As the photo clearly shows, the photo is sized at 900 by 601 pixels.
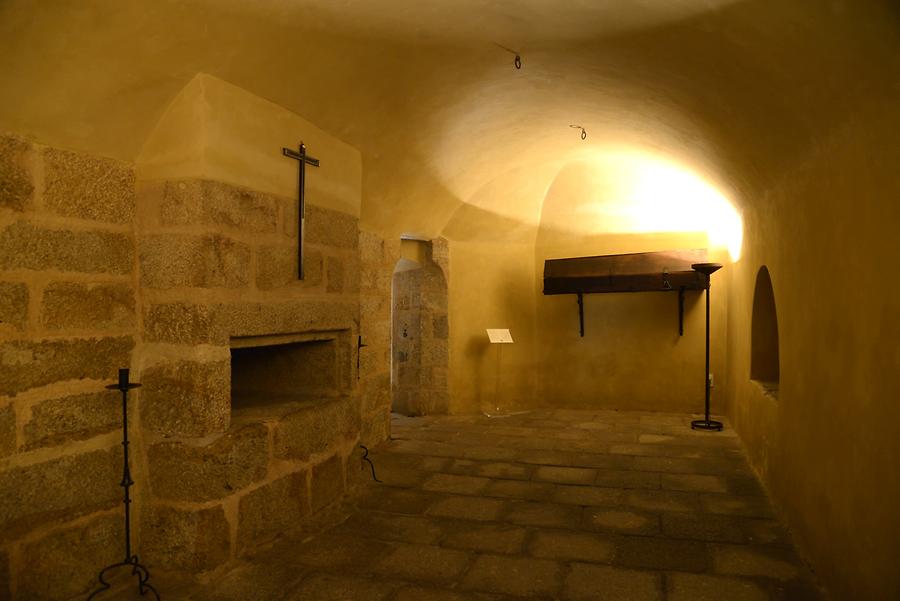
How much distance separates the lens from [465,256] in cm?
627

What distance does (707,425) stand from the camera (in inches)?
211

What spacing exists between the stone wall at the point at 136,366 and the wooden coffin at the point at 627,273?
3.60 metres

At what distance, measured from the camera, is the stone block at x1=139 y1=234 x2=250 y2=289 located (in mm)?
2463

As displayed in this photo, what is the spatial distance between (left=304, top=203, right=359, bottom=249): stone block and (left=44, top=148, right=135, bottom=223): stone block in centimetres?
69

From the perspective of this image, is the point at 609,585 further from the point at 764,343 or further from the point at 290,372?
the point at 764,343

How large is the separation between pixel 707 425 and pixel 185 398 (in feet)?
14.3

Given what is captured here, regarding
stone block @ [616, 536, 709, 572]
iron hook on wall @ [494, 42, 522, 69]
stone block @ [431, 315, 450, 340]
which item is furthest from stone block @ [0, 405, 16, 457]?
stone block @ [431, 315, 450, 340]

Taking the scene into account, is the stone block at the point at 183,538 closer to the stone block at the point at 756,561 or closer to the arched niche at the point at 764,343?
the stone block at the point at 756,561

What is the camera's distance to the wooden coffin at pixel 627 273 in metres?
5.68

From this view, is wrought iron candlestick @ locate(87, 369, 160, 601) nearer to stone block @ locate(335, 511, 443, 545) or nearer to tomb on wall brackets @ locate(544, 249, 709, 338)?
stone block @ locate(335, 511, 443, 545)

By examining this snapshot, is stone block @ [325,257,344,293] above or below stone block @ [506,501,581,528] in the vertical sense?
above

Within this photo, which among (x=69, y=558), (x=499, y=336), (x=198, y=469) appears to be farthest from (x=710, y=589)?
(x=499, y=336)

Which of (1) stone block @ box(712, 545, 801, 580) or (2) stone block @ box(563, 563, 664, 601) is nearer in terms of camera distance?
(2) stone block @ box(563, 563, 664, 601)

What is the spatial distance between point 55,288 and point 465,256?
4.33 m
